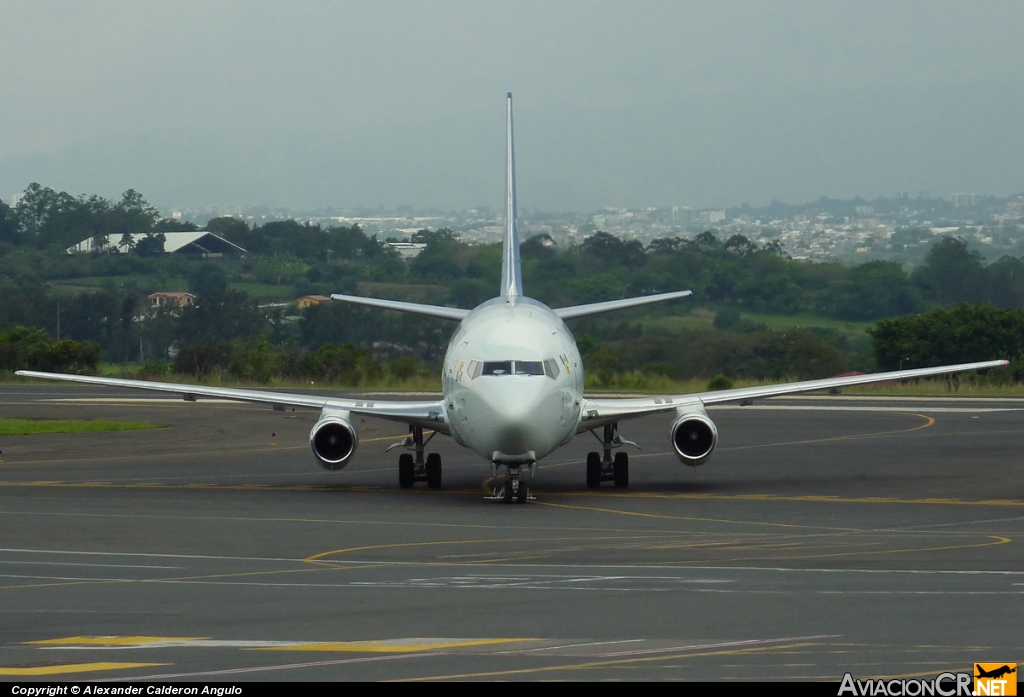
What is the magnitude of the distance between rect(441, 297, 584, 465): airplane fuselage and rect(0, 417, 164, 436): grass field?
67.0ft

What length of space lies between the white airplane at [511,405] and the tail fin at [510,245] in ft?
1.30

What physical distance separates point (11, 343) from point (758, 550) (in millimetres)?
70656

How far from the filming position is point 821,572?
18.8 meters

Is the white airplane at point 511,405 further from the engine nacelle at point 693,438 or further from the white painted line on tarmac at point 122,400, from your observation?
the white painted line on tarmac at point 122,400

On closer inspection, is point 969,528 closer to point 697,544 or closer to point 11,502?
point 697,544

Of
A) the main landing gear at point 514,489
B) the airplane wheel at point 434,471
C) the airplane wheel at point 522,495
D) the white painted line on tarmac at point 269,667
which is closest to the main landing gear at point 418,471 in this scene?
the airplane wheel at point 434,471

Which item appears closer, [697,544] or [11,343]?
[697,544]

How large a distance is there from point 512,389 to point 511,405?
16.0 inches

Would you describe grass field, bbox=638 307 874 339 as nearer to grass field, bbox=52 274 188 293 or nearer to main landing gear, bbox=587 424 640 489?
main landing gear, bbox=587 424 640 489

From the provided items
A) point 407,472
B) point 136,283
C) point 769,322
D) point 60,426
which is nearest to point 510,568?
point 407,472

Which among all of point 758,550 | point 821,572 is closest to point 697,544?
point 758,550

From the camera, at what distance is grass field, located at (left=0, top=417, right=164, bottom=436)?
153ft

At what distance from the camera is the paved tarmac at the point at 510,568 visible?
13.1m

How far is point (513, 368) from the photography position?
28.2 m
